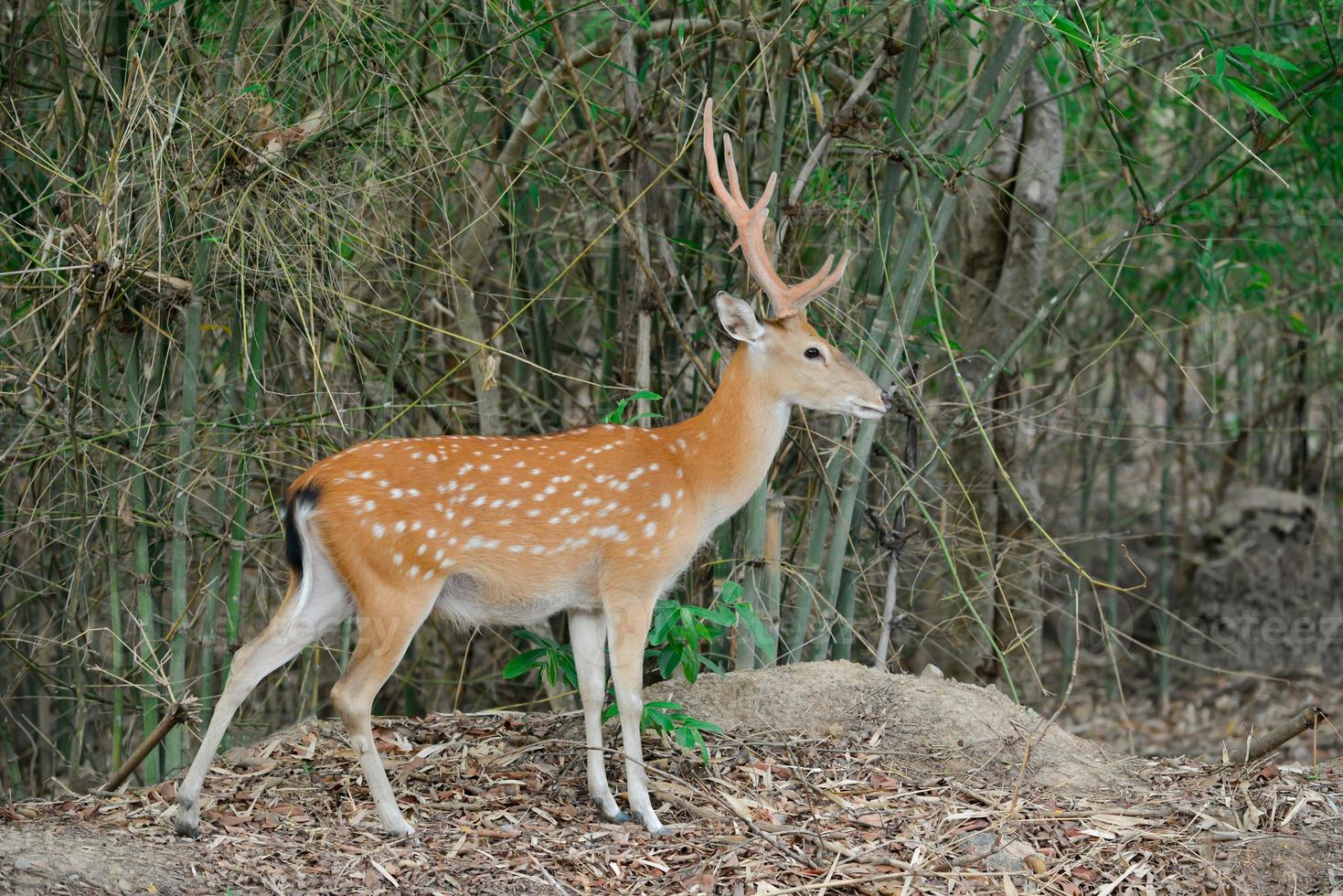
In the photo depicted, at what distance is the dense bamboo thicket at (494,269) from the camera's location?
205 inches

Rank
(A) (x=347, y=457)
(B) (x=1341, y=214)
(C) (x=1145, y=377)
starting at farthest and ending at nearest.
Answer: (C) (x=1145, y=377)
(B) (x=1341, y=214)
(A) (x=347, y=457)

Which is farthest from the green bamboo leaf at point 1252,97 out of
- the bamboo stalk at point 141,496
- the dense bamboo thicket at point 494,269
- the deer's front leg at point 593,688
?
the bamboo stalk at point 141,496

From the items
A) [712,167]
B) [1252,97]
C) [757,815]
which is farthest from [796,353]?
[1252,97]

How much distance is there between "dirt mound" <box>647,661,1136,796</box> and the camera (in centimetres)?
525

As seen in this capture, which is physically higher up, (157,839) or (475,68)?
(475,68)

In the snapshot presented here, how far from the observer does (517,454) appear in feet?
16.3

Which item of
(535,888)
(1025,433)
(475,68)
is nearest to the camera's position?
(535,888)

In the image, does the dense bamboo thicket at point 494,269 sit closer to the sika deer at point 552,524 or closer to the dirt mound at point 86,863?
the sika deer at point 552,524

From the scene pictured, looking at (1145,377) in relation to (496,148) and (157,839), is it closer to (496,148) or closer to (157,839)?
(496,148)

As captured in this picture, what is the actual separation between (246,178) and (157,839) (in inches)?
87.9

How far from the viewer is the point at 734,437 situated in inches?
204

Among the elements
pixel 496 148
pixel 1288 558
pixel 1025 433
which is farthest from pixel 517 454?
pixel 1288 558

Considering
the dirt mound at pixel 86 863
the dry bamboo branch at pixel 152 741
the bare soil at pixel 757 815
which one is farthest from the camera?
the dry bamboo branch at pixel 152 741

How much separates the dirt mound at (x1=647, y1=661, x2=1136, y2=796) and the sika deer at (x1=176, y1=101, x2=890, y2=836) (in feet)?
2.11
